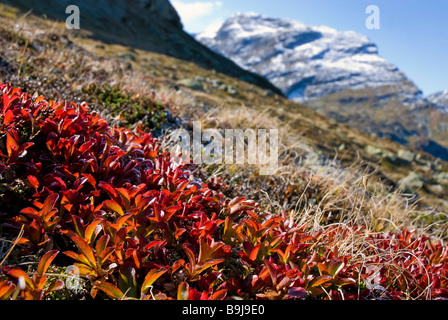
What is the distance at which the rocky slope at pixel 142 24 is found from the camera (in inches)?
1421

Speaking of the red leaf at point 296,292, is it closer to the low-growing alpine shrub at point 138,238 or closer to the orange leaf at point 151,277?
the low-growing alpine shrub at point 138,238

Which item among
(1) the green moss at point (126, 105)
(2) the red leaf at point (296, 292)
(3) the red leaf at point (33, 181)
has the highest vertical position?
(1) the green moss at point (126, 105)

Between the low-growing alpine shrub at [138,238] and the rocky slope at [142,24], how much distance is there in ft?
116

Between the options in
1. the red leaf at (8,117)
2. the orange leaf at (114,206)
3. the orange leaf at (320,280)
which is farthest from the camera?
the red leaf at (8,117)

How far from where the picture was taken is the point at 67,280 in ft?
6.17

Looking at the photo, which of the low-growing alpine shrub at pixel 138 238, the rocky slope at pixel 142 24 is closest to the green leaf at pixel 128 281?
the low-growing alpine shrub at pixel 138 238

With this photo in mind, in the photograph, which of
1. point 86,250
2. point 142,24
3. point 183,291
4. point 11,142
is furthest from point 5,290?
point 142,24

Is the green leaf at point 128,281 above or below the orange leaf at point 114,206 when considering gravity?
below

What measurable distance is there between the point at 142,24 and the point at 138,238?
177 ft

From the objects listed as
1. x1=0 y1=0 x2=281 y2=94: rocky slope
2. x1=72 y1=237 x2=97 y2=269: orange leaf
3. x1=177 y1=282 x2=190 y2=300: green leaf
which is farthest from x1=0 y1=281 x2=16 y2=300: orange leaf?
x1=0 y1=0 x2=281 y2=94: rocky slope

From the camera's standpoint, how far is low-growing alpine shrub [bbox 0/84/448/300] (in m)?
1.84

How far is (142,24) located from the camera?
48.9 metres
